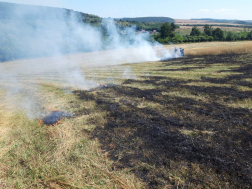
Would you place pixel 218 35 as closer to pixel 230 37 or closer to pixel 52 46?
pixel 230 37

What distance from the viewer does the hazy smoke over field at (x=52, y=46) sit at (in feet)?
55.1

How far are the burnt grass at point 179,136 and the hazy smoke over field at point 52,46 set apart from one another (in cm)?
503

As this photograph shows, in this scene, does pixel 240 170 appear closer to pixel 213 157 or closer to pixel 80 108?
pixel 213 157

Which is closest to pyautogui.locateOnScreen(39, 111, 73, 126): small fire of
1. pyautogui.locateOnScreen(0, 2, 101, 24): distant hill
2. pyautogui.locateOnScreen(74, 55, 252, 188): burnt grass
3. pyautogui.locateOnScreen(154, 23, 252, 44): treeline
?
pyautogui.locateOnScreen(74, 55, 252, 188): burnt grass

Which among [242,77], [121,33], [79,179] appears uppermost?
[121,33]

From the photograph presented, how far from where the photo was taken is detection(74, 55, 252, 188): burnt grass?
190 inches

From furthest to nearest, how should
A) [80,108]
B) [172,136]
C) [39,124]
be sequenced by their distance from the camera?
[80,108], [39,124], [172,136]

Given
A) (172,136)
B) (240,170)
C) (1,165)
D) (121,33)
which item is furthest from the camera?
→ (121,33)

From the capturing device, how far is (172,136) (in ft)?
21.8

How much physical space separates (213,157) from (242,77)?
465 inches

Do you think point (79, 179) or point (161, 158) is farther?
point (161, 158)

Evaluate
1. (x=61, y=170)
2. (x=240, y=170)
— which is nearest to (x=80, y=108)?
(x=61, y=170)

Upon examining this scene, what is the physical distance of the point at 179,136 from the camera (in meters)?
6.61

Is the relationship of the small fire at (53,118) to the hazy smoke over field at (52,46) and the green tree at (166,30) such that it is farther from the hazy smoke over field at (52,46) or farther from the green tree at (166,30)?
the green tree at (166,30)
